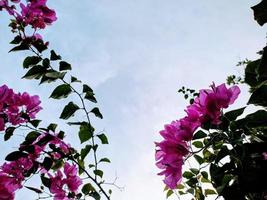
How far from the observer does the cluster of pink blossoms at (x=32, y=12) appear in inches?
99.7

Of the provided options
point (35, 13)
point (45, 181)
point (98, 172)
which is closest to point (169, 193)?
point (98, 172)

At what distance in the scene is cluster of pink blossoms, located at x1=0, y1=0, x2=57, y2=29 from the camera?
253cm

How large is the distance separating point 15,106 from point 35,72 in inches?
11.6

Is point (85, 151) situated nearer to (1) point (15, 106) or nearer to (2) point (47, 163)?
(2) point (47, 163)

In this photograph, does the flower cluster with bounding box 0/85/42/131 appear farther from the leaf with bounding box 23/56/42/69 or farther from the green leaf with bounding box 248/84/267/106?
the green leaf with bounding box 248/84/267/106

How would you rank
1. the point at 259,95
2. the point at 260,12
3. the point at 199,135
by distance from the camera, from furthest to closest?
the point at 199,135 → the point at 259,95 → the point at 260,12

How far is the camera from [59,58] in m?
2.38

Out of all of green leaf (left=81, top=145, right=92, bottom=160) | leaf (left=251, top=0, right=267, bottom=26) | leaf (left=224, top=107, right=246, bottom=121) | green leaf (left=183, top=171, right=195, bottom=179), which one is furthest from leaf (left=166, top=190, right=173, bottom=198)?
leaf (left=251, top=0, right=267, bottom=26)

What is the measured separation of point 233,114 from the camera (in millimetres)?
1312

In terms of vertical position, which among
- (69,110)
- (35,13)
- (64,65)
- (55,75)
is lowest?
(69,110)

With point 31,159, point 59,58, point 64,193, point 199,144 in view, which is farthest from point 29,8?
point 199,144

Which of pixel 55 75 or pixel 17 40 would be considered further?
pixel 17 40

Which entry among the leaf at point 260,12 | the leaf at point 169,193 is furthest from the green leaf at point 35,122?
the leaf at point 260,12

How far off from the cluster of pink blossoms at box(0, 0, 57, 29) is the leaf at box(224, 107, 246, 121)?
1.69m
